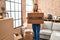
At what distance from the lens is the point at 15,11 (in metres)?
5.45

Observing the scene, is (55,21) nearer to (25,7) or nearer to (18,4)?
(25,7)

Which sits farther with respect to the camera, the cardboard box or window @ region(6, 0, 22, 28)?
window @ region(6, 0, 22, 28)

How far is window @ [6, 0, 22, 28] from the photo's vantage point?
4965 mm

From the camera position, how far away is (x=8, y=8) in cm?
484

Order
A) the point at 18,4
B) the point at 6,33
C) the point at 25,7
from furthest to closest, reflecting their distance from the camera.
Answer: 1. the point at 25,7
2. the point at 18,4
3. the point at 6,33

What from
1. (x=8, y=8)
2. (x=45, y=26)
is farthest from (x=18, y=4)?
(x=45, y=26)

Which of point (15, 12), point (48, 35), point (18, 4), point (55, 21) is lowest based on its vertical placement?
point (48, 35)

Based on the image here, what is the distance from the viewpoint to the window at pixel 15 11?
496 cm

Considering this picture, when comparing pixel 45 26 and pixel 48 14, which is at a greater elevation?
pixel 48 14

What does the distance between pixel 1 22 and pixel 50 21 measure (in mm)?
3903

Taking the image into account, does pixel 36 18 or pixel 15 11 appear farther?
pixel 15 11

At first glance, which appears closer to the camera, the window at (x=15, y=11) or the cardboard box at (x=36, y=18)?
the cardboard box at (x=36, y=18)

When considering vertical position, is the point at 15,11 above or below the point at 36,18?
above

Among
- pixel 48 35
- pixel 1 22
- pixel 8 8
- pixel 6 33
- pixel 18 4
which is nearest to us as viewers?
pixel 1 22
